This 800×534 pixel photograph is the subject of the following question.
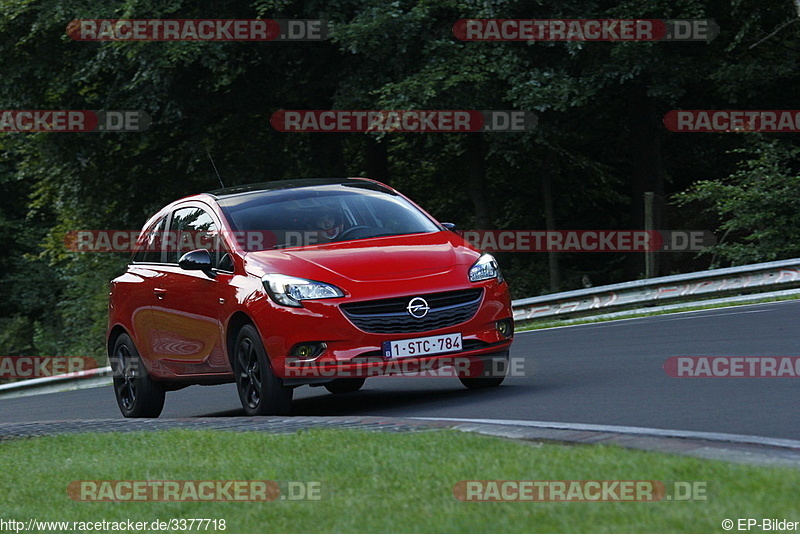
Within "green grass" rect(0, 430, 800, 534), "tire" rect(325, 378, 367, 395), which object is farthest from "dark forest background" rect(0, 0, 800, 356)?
"green grass" rect(0, 430, 800, 534)

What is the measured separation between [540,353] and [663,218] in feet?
32.4

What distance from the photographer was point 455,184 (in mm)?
33719

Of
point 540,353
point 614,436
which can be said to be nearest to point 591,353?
point 540,353

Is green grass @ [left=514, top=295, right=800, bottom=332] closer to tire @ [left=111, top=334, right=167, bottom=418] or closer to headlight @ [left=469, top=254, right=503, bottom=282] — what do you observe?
tire @ [left=111, top=334, right=167, bottom=418]

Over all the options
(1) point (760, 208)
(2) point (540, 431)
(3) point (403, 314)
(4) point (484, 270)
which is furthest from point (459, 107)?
(2) point (540, 431)

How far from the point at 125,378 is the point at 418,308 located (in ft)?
12.7

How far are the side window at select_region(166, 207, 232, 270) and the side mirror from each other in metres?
0.08

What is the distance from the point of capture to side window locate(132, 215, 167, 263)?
12.5 m

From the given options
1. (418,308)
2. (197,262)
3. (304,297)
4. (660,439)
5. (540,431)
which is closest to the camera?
(660,439)

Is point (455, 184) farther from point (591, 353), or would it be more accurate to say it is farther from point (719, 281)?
point (591, 353)

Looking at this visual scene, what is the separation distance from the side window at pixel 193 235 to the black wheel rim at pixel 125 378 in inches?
46.9

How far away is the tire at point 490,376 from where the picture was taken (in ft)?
37.2

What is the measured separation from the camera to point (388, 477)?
6.65m

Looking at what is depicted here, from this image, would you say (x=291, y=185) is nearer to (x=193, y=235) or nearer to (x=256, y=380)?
(x=193, y=235)
